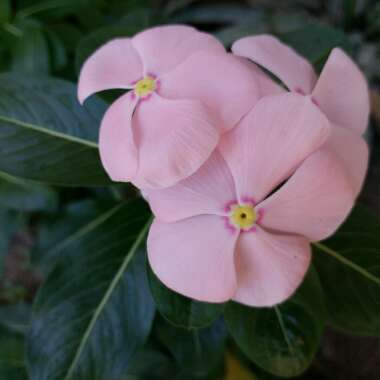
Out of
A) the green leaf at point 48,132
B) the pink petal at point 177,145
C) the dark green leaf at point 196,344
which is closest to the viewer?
the pink petal at point 177,145

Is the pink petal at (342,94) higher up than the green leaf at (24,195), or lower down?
higher up

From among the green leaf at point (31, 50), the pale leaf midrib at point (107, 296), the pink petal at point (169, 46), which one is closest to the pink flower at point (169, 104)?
the pink petal at point (169, 46)

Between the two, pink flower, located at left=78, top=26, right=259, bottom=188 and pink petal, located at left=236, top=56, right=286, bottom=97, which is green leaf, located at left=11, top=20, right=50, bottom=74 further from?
pink petal, located at left=236, top=56, right=286, bottom=97

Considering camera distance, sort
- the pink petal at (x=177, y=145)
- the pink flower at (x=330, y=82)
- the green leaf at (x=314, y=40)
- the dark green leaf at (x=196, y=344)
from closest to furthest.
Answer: the pink petal at (x=177, y=145)
the pink flower at (x=330, y=82)
the green leaf at (x=314, y=40)
the dark green leaf at (x=196, y=344)

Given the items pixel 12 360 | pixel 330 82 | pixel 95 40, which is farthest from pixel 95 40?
pixel 12 360

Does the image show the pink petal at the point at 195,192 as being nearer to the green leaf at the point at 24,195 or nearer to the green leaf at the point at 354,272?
the green leaf at the point at 354,272

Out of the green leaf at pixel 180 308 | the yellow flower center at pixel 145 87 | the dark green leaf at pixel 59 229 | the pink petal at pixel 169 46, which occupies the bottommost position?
the dark green leaf at pixel 59 229

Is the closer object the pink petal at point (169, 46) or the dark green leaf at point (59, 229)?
the pink petal at point (169, 46)

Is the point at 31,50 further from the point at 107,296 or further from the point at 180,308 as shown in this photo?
the point at 180,308
